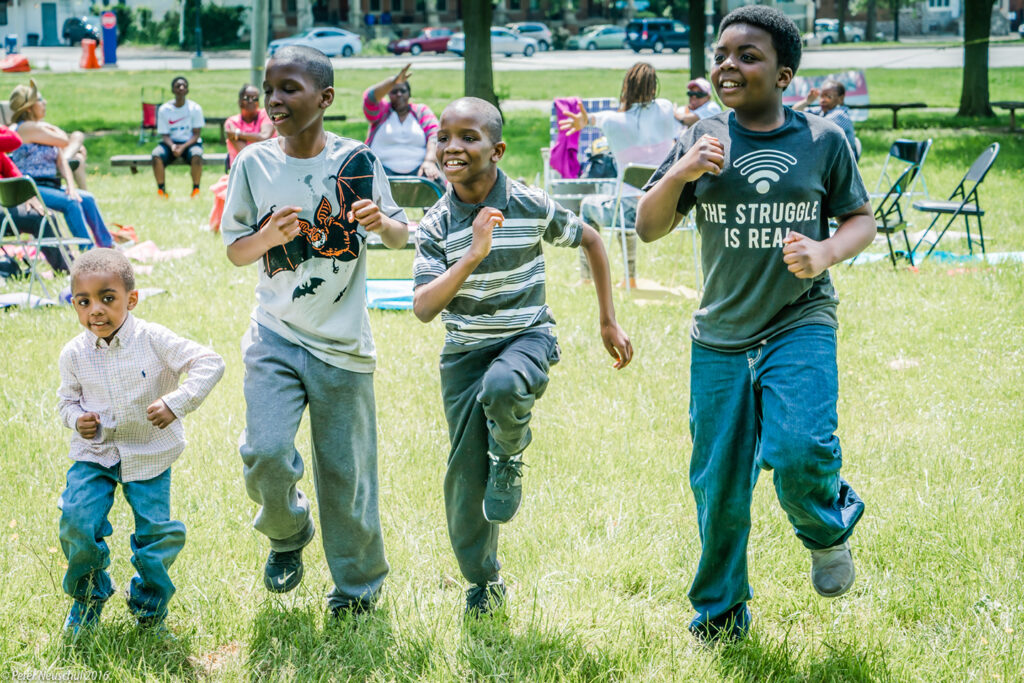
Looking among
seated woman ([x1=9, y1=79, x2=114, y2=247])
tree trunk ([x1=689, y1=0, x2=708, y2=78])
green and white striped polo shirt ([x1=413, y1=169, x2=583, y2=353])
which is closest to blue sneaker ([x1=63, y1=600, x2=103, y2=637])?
green and white striped polo shirt ([x1=413, y1=169, x2=583, y2=353])

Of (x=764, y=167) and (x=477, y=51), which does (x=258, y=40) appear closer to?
(x=477, y=51)

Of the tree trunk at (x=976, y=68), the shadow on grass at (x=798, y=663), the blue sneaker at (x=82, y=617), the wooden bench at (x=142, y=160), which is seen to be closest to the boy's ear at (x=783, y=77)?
the shadow on grass at (x=798, y=663)

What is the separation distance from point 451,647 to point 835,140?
215cm

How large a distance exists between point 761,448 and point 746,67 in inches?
49.2

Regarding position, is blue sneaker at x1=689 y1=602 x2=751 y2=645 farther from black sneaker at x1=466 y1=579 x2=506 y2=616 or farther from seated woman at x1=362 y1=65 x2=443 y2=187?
seated woman at x1=362 y1=65 x2=443 y2=187

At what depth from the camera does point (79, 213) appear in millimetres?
10367

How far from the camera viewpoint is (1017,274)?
9.58 m

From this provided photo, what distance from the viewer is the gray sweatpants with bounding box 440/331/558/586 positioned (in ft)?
11.5

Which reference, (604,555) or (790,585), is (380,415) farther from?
(790,585)

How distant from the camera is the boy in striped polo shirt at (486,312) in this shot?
3537 millimetres

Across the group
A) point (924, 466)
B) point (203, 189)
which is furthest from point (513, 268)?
point (203, 189)

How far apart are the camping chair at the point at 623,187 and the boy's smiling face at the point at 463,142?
503 centimetres

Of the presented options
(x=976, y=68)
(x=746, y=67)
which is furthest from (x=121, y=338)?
(x=976, y=68)

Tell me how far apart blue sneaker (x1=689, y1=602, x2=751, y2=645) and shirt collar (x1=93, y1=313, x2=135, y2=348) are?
2234mm
